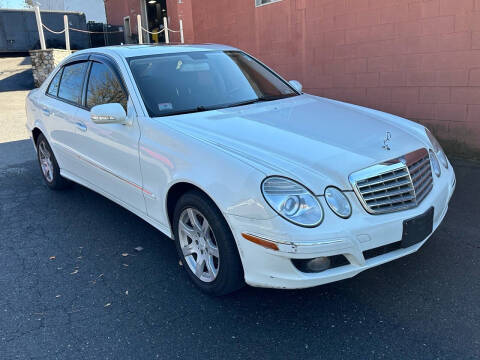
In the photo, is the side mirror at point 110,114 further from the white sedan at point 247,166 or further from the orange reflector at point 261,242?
the orange reflector at point 261,242

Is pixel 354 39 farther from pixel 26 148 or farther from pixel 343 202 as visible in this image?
pixel 26 148

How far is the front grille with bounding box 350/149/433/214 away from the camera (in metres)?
2.60

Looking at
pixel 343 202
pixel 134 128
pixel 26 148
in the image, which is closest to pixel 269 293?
pixel 343 202

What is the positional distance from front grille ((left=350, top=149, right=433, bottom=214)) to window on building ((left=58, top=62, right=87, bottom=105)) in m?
3.01

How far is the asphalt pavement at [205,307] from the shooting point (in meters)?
2.52

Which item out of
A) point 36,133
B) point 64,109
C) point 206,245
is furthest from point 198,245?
point 36,133

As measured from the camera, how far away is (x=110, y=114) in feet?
11.1

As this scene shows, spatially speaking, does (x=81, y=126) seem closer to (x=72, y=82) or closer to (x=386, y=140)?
(x=72, y=82)

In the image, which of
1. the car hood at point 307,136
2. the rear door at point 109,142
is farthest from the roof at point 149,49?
the car hood at point 307,136

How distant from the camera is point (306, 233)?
2.40 m

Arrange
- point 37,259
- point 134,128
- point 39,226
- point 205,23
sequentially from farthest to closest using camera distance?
point 205,23, point 39,226, point 37,259, point 134,128

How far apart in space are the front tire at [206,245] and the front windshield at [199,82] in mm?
891

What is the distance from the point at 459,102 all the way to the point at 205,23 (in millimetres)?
7166

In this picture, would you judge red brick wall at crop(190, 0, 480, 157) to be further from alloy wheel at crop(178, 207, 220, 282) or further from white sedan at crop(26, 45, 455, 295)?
alloy wheel at crop(178, 207, 220, 282)
